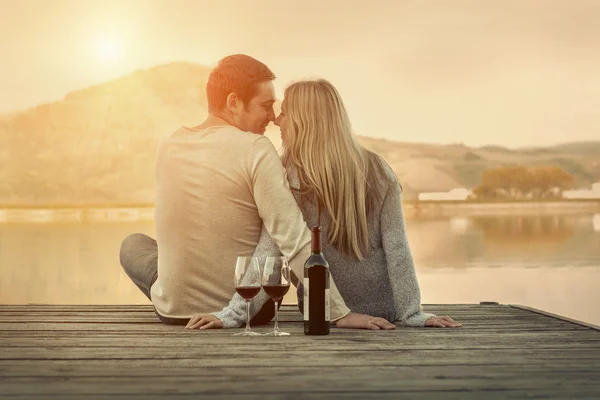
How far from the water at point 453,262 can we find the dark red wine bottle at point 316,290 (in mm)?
5590

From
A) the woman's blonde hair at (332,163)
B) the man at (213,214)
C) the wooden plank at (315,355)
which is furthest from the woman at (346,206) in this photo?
the wooden plank at (315,355)

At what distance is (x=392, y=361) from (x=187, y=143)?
1238mm

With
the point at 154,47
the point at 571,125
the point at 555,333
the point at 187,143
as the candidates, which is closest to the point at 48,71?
the point at 154,47

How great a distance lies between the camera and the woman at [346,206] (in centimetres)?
311

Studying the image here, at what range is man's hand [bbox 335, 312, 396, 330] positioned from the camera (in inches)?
120

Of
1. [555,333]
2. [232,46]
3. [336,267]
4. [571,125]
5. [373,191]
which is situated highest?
[232,46]

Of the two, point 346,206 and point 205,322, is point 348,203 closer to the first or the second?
point 346,206

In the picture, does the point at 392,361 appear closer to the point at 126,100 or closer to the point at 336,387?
the point at 336,387

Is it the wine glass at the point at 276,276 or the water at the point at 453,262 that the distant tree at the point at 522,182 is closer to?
the water at the point at 453,262

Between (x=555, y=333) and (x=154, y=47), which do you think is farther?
(x=154, y=47)

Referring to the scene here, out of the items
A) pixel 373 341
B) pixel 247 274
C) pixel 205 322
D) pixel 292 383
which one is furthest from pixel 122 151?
pixel 292 383

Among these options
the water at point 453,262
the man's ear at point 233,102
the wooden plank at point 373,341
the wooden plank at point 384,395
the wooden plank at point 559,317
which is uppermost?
the man's ear at point 233,102

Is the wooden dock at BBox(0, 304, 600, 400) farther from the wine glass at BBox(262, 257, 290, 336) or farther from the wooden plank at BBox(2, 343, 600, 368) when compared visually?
the wine glass at BBox(262, 257, 290, 336)

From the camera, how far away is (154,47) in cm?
1051
